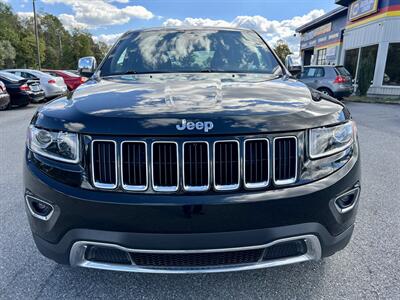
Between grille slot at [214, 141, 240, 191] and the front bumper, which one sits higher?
grille slot at [214, 141, 240, 191]

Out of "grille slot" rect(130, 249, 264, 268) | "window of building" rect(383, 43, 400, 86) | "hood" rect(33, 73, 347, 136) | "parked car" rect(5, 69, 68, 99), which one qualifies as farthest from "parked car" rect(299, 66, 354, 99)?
"grille slot" rect(130, 249, 264, 268)

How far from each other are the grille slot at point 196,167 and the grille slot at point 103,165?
1.22ft

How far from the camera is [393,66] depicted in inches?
629

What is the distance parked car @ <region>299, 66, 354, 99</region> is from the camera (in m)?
12.5

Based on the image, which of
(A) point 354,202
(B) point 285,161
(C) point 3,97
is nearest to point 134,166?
(B) point 285,161

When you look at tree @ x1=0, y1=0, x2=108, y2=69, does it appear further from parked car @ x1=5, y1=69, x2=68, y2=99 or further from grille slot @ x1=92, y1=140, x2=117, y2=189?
grille slot @ x1=92, y1=140, x2=117, y2=189

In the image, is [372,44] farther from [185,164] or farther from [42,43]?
[42,43]

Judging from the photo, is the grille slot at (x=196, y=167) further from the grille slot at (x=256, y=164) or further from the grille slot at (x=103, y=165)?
the grille slot at (x=103, y=165)

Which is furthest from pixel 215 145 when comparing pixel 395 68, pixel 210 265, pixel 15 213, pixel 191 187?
pixel 395 68

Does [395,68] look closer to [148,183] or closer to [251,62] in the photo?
[251,62]

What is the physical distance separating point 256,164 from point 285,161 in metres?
0.16

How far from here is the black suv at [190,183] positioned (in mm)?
1609

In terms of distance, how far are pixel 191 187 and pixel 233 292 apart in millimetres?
856

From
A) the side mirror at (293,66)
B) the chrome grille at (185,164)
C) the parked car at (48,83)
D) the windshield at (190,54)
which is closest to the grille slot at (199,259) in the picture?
the chrome grille at (185,164)
